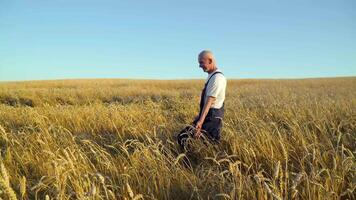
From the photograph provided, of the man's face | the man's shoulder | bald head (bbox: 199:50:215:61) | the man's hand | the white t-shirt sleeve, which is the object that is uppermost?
bald head (bbox: 199:50:215:61)

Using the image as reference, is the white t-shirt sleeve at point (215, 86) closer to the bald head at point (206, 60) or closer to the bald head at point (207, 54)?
the bald head at point (206, 60)

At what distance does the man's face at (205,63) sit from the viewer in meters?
4.28

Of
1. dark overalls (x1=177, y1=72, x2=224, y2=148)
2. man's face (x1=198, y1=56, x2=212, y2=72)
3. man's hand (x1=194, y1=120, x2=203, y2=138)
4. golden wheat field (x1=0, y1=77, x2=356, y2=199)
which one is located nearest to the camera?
golden wheat field (x1=0, y1=77, x2=356, y2=199)

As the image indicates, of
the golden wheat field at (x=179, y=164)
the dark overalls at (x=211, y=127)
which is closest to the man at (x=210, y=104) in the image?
the dark overalls at (x=211, y=127)

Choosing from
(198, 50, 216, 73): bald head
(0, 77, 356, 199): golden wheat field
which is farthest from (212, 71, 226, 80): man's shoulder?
(0, 77, 356, 199): golden wheat field

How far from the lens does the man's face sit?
4277 mm

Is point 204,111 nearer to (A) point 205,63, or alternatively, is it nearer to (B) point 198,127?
(B) point 198,127

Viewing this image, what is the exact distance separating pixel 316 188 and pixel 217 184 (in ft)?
2.58

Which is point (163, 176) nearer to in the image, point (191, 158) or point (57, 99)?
point (191, 158)

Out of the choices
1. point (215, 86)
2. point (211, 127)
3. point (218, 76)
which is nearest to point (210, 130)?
point (211, 127)

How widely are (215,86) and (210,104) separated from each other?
9.5 inches

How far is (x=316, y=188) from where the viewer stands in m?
2.50

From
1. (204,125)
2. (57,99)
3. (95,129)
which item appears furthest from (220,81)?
(57,99)

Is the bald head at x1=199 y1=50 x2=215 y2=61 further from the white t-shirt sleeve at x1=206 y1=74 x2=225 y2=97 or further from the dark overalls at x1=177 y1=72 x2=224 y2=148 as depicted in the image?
the dark overalls at x1=177 y1=72 x2=224 y2=148
